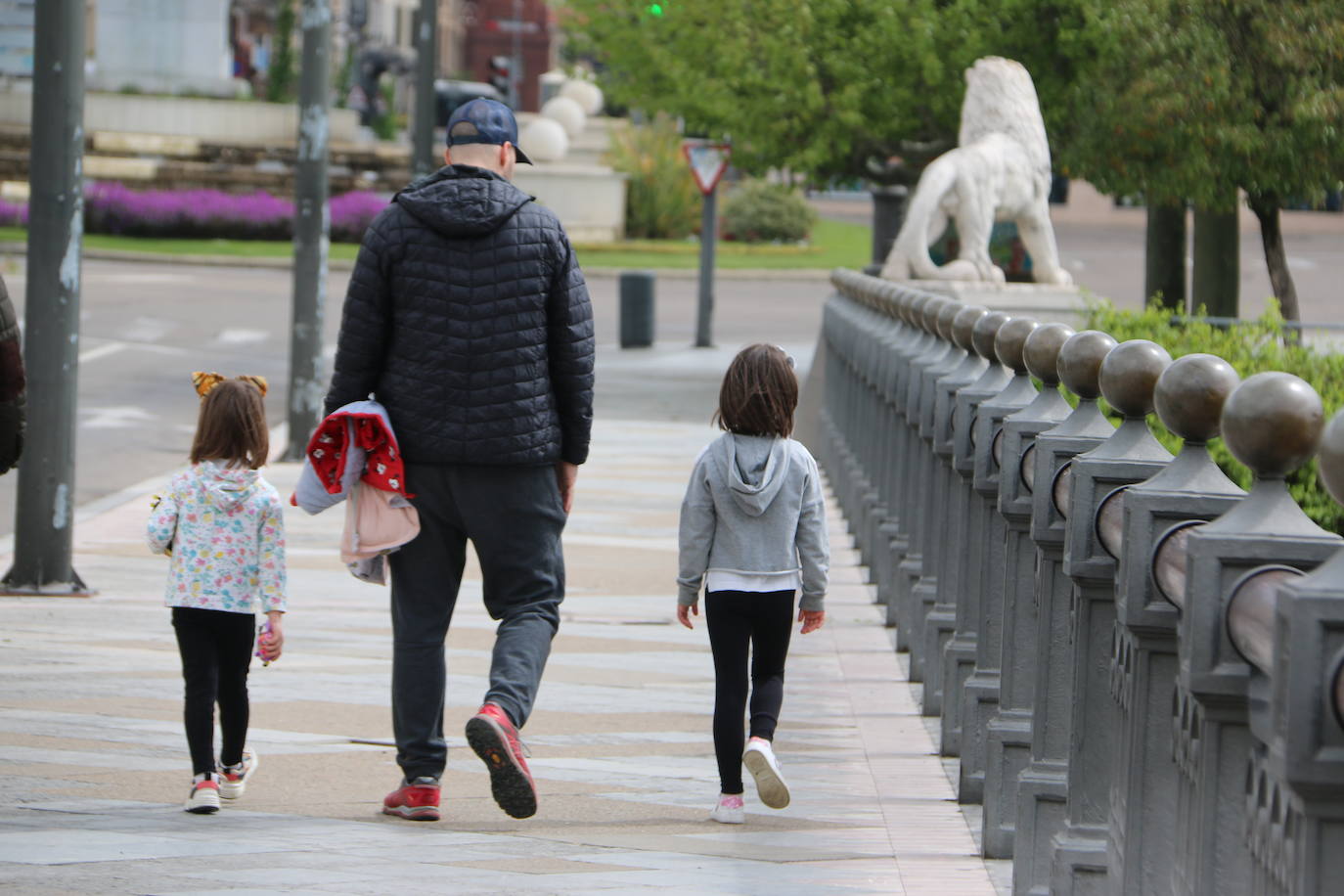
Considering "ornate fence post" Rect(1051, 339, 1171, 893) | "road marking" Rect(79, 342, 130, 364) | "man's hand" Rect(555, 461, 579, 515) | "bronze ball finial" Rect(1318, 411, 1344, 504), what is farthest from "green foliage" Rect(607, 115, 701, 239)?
"bronze ball finial" Rect(1318, 411, 1344, 504)

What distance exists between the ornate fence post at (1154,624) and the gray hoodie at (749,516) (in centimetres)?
209

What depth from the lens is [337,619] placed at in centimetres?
863

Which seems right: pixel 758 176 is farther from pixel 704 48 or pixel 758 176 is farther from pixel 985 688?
pixel 985 688

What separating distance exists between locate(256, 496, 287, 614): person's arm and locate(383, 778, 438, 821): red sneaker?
56 centimetres

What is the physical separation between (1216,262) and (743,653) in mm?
14284

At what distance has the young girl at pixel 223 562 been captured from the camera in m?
5.51

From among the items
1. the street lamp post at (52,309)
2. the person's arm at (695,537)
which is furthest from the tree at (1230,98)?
the person's arm at (695,537)

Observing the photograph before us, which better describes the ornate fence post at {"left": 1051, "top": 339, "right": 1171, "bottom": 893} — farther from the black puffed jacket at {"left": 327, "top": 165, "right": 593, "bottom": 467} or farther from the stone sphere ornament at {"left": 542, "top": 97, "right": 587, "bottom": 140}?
the stone sphere ornament at {"left": 542, "top": 97, "right": 587, "bottom": 140}

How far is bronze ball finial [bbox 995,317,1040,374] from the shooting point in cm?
509

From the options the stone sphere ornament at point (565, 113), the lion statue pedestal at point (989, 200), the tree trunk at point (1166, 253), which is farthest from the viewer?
the stone sphere ornament at point (565, 113)

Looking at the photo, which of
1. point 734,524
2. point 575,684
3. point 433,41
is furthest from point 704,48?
point 734,524

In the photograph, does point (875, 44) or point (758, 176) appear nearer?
point (875, 44)

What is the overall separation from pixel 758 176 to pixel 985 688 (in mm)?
17918

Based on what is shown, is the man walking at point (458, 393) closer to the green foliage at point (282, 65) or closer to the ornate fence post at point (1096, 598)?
the ornate fence post at point (1096, 598)
